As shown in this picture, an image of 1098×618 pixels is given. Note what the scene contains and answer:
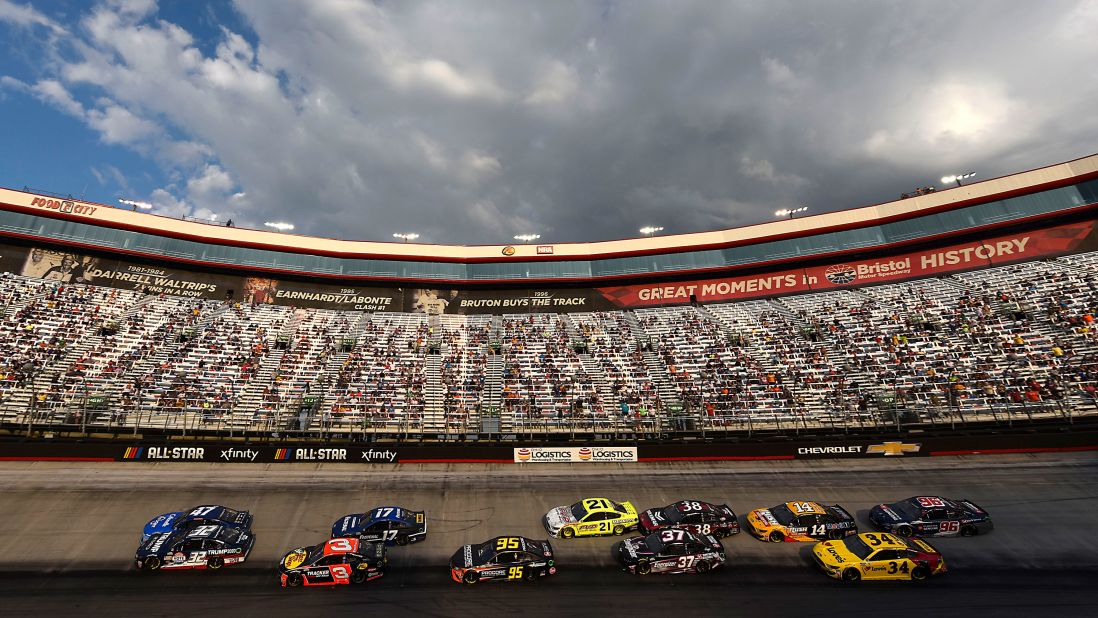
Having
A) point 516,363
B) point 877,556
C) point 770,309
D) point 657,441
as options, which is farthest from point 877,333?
point 516,363

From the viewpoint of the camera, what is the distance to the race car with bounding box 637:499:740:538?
18.4 metres

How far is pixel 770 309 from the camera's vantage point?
40.8m

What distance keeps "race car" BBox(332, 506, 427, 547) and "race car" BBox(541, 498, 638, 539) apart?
17.5 ft

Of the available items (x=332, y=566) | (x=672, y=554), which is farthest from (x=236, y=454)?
(x=672, y=554)

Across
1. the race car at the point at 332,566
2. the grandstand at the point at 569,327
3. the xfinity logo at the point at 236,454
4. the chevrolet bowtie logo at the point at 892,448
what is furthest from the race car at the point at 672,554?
the xfinity logo at the point at 236,454

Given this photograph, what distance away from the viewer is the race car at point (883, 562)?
15.6 metres

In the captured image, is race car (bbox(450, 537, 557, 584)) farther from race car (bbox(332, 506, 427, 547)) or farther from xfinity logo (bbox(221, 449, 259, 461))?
xfinity logo (bbox(221, 449, 259, 461))

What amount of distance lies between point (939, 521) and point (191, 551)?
1100 inches

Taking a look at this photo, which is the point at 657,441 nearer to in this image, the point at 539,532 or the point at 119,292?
the point at 539,532

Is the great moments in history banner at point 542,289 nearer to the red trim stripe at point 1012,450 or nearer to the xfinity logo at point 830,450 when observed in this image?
the red trim stripe at point 1012,450

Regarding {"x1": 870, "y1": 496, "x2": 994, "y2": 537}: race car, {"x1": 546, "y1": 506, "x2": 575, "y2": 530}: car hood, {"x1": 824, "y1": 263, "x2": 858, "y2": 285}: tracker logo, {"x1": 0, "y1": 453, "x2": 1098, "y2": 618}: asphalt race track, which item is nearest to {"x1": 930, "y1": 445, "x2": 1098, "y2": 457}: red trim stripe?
{"x1": 0, "y1": 453, "x2": 1098, "y2": 618}: asphalt race track

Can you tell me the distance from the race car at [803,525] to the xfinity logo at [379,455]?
1846 centimetres

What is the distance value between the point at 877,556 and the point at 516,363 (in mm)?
25410

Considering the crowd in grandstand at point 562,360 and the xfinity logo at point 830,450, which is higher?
the crowd in grandstand at point 562,360
